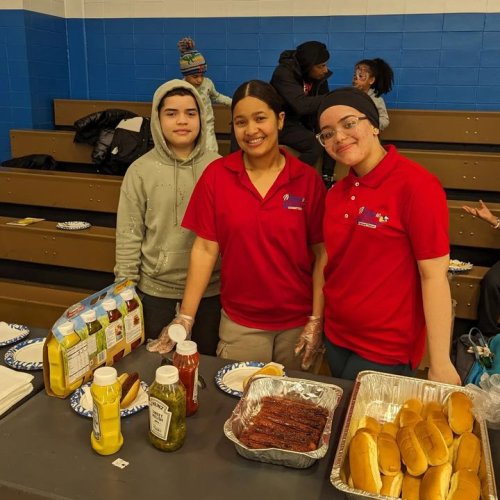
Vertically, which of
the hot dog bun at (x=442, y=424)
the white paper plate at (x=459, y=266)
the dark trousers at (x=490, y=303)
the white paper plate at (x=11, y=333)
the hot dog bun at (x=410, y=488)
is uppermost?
the hot dog bun at (x=442, y=424)

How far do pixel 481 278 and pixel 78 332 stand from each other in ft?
8.25

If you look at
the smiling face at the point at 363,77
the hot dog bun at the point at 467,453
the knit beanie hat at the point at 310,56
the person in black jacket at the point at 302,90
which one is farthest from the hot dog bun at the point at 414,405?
the smiling face at the point at 363,77

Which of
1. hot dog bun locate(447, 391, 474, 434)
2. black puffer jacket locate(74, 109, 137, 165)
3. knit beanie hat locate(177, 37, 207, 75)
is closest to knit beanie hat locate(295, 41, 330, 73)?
knit beanie hat locate(177, 37, 207, 75)

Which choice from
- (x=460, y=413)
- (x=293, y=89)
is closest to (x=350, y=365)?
(x=460, y=413)

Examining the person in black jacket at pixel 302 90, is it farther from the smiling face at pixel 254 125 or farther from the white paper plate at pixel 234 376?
the white paper plate at pixel 234 376

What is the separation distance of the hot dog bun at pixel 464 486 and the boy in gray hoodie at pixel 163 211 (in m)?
1.14

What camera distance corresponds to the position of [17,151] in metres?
4.78

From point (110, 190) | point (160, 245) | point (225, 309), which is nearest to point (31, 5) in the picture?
point (110, 190)

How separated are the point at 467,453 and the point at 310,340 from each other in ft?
2.21

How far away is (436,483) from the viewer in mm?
1015

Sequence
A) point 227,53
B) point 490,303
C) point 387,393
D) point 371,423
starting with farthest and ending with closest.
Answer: point 227,53
point 490,303
point 387,393
point 371,423

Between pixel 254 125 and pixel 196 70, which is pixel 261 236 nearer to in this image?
pixel 254 125

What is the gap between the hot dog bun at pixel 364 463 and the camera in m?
1.02

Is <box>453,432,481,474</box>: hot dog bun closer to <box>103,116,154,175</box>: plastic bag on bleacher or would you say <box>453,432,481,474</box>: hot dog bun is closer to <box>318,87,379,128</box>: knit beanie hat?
<box>318,87,379,128</box>: knit beanie hat
